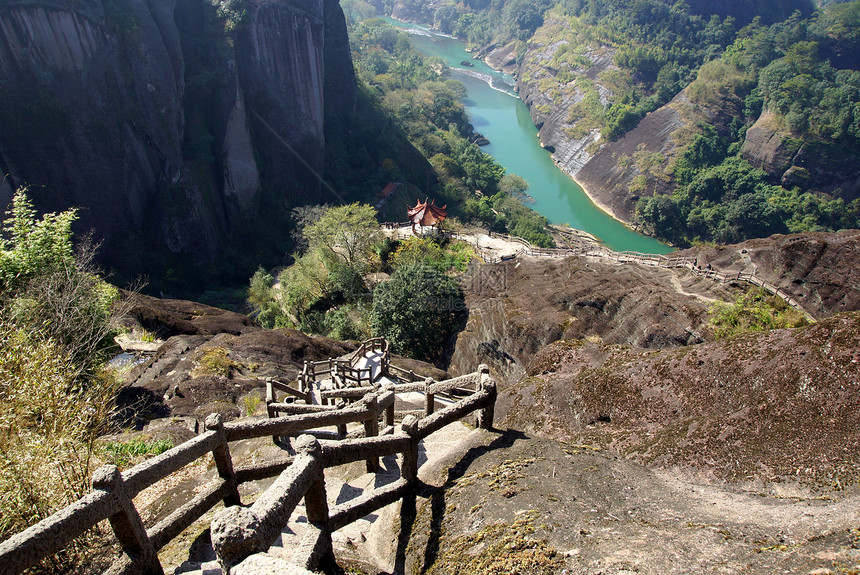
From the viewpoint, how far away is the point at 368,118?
83250mm

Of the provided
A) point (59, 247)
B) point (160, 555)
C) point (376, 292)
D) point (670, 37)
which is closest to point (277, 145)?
point (376, 292)

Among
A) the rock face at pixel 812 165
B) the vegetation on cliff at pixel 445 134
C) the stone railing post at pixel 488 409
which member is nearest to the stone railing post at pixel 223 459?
the stone railing post at pixel 488 409

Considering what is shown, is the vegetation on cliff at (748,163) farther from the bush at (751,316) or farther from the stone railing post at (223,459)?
the stone railing post at (223,459)

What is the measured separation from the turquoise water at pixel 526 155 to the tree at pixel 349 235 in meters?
47.7

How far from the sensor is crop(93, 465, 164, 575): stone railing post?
5871 mm

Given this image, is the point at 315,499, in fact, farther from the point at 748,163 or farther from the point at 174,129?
the point at 748,163

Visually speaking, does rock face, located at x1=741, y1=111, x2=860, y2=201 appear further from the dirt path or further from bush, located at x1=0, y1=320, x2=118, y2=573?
bush, located at x1=0, y1=320, x2=118, y2=573

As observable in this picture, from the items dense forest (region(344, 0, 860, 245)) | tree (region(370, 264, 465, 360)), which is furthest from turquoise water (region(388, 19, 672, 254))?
tree (region(370, 264, 465, 360))

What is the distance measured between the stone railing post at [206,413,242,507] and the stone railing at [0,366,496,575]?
16 millimetres

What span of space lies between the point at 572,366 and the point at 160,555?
879cm

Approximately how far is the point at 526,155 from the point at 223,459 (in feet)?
328

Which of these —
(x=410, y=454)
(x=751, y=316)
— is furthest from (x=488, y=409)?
(x=751, y=316)

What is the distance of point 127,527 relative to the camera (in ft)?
20.3

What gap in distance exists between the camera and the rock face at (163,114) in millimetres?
44844
